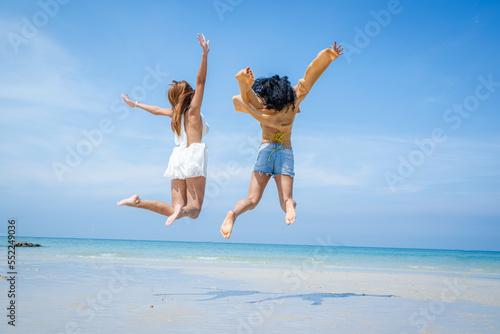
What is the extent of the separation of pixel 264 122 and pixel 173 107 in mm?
1420

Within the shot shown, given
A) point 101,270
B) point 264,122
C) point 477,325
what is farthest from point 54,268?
point 477,325

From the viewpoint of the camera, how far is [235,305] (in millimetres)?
8289

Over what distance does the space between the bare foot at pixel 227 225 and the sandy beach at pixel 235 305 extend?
74.5 inches

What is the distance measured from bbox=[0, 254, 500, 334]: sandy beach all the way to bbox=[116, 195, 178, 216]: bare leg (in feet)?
5.73

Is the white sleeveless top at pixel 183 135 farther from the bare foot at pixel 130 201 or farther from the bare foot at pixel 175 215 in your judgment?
the bare foot at pixel 130 201

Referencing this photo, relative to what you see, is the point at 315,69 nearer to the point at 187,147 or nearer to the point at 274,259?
the point at 187,147

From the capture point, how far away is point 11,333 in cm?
608

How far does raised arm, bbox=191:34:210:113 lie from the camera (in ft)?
19.4

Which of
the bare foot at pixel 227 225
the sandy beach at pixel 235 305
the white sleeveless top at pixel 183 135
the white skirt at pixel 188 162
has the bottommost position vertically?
the sandy beach at pixel 235 305

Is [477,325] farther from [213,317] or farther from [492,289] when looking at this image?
[492,289]

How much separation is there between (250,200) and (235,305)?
2982 mm

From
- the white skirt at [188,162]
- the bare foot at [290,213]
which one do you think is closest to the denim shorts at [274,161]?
the bare foot at [290,213]

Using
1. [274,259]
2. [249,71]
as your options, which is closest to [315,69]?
[249,71]

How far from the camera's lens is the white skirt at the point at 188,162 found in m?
6.38
